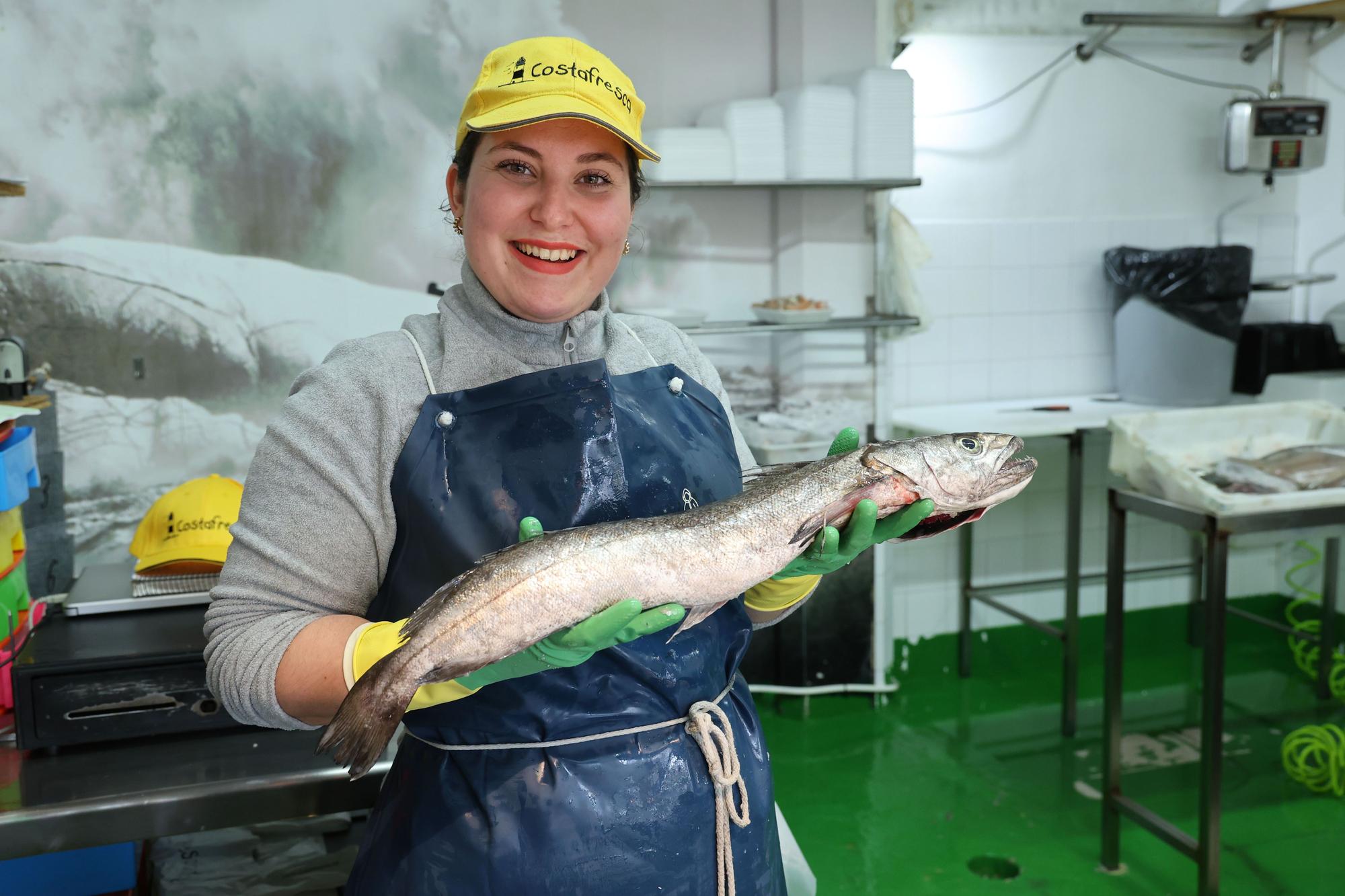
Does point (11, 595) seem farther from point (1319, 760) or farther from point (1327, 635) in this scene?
point (1327, 635)

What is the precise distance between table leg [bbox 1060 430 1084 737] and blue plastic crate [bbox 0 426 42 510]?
12.8 feet

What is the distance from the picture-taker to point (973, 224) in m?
5.31

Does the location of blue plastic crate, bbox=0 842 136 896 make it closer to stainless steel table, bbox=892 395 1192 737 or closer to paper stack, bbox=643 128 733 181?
paper stack, bbox=643 128 733 181

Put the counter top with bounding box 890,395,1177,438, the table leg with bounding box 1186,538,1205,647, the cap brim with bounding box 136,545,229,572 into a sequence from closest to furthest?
the cap brim with bounding box 136,545,229,572 → the counter top with bounding box 890,395,1177,438 → the table leg with bounding box 1186,538,1205,647

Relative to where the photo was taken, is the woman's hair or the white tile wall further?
the white tile wall

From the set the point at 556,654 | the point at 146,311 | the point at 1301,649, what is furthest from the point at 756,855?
the point at 1301,649

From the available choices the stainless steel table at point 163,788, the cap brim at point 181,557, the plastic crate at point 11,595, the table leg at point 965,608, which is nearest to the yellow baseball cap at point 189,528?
the cap brim at point 181,557

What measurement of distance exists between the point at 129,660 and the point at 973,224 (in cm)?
445

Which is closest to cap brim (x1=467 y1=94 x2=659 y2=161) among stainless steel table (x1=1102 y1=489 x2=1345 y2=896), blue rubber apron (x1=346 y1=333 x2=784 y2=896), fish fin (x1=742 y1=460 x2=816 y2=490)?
blue rubber apron (x1=346 y1=333 x2=784 y2=896)

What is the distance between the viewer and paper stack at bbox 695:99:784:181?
429 centimetres

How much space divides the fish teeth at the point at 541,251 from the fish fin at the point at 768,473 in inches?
18.0

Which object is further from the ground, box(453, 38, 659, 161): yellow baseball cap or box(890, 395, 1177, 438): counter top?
box(453, 38, 659, 161): yellow baseball cap

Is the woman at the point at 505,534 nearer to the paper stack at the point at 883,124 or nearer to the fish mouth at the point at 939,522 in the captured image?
the fish mouth at the point at 939,522

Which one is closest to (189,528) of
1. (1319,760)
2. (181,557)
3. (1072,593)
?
(181,557)
